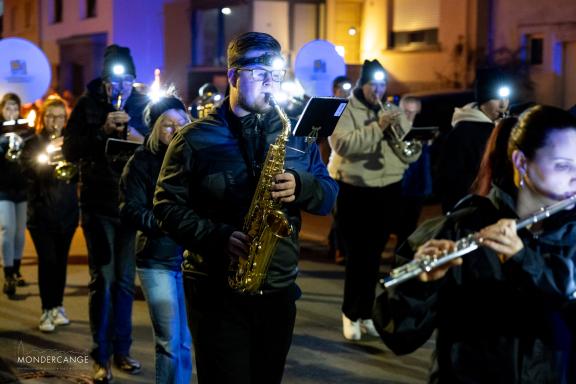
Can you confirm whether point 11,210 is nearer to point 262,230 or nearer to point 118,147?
point 118,147

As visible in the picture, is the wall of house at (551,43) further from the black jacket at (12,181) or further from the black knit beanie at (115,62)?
the black knit beanie at (115,62)

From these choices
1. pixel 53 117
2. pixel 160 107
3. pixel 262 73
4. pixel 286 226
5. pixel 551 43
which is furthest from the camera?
pixel 551 43

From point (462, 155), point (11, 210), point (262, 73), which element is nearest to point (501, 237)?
point (262, 73)

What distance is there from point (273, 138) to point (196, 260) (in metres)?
Result: 0.68

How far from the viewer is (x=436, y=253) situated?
284 cm

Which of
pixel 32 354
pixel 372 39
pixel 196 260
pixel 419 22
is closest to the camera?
pixel 196 260

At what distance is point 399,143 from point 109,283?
9.66ft

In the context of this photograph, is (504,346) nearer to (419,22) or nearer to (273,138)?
(273,138)

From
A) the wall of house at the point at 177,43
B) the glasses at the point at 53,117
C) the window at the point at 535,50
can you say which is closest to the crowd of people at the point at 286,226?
the glasses at the point at 53,117

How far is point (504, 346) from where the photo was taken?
3.04 metres

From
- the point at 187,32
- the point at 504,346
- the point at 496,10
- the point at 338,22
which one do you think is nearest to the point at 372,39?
the point at 338,22

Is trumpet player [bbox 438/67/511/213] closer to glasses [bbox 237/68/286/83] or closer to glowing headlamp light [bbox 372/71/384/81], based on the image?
glowing headlamp light [bbox 372/71/384/81]

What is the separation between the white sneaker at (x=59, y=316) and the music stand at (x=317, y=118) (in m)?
4.81

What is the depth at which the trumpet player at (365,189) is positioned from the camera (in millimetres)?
8156
